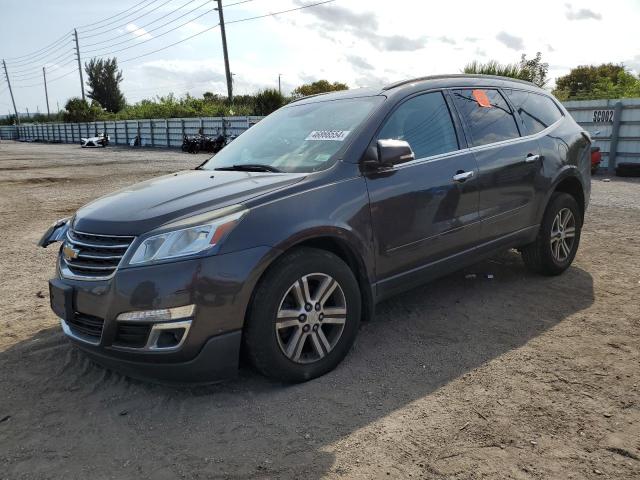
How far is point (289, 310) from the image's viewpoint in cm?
297

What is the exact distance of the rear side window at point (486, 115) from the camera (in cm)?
415

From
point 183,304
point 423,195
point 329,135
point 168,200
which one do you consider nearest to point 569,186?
point 423,195

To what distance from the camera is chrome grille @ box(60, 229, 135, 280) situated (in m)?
2.84

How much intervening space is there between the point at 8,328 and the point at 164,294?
7.09 ft

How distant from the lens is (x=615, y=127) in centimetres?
1412

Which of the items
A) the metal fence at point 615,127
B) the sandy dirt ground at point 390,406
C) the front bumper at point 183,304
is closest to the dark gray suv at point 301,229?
the front bumper at point 183,304

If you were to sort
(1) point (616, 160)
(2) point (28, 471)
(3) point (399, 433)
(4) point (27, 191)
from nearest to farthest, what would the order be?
(2) point (28, 471) → (3) point (399, 433) → (4) point (27, 191) → (1) point (616, 160)

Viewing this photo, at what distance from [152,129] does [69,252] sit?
37249 mm

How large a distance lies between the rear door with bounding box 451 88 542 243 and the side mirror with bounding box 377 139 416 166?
3.11 feet

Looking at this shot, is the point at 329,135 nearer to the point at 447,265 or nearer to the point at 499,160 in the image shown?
the point at 447,265

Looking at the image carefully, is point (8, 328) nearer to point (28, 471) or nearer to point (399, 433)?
point (28, 471)

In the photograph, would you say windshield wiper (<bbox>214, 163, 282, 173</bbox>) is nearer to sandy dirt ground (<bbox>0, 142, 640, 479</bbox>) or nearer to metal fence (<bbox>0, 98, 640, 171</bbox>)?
sandy dirt ground (<bbox>0, 142, 640, 479</bbox>)

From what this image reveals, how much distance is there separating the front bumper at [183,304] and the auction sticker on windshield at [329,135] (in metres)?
1.06

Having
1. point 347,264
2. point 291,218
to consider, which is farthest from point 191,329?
point 347,264
